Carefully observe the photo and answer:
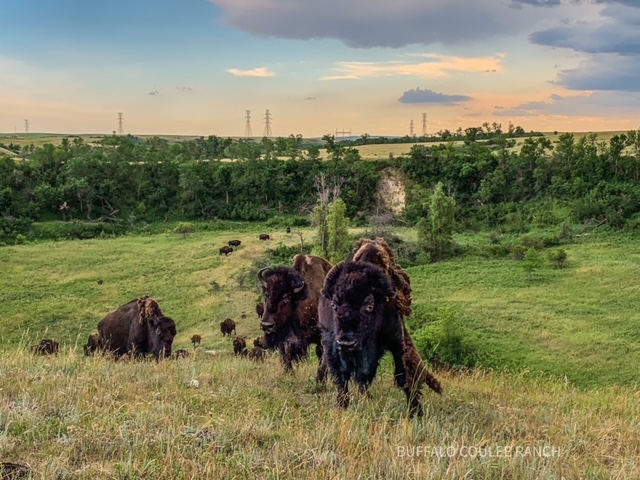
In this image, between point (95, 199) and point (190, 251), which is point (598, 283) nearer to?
point (190, 251)

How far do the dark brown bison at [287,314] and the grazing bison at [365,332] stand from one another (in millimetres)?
2444

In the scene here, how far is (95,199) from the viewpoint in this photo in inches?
2714

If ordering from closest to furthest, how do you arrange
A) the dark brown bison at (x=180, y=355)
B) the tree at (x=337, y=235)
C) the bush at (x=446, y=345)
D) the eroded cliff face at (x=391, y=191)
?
the dark brown bison at (x=180, y=355) < the bush at (x=446, y=345) < the tree at (x=337, y=235) < the eroded cliff face at (x=391, y=191)

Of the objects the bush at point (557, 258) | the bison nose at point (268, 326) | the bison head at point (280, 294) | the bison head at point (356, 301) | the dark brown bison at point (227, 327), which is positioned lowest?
the dark brown bison at point (227, 327)

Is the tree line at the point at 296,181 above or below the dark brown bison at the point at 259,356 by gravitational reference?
above

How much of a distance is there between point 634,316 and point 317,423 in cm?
3063

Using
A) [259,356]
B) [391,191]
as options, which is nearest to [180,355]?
[259,356]

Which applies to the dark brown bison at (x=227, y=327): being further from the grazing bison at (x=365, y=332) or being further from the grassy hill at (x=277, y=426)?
the grazing bison at (x=365, y=332)

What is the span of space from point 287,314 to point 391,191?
66.7 meters

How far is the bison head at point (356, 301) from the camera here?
17.6 ft

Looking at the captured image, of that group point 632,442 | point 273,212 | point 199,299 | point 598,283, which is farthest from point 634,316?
point 273,212

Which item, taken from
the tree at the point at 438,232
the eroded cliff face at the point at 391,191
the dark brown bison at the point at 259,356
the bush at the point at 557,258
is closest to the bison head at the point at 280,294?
the dark brown bison at the point at 259,356

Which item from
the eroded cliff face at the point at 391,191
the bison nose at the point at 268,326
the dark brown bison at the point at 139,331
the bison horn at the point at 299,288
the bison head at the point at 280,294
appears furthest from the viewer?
the eroded cliff face at the point at 391,191

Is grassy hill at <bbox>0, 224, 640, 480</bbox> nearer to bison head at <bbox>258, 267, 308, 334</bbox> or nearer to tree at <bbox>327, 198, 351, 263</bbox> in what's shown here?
bison head at <bbox>258, 267, 308, 334</bbox>
